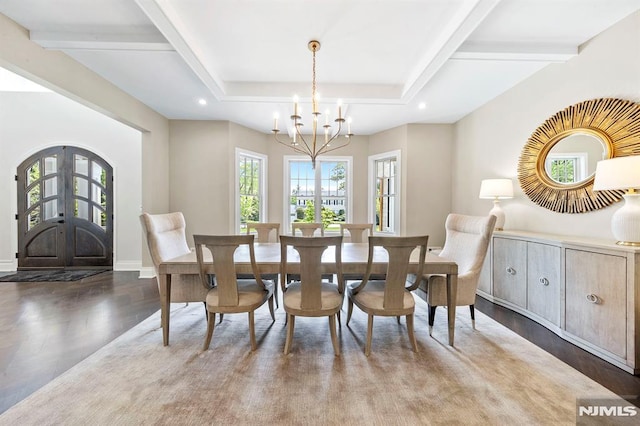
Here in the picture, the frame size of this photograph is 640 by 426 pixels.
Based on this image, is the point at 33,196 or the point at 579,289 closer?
the point at 579,289

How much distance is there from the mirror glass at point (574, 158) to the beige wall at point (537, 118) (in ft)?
1.16

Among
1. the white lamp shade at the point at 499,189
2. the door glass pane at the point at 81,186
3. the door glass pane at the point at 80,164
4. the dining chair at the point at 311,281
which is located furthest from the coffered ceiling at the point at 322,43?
the door glass pane at the point at 81,186

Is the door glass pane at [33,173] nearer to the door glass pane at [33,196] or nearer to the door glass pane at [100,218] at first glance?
the door glass pane at [33,196]

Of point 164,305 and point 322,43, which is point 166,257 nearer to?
point 164,305

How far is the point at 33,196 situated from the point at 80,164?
981 millimetres

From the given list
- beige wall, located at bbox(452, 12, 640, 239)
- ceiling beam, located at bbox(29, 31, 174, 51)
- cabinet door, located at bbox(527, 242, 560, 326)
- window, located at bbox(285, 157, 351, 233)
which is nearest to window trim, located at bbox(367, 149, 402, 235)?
window, located at bbox(285, 157, 351, 233)

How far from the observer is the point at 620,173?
73.4 inches

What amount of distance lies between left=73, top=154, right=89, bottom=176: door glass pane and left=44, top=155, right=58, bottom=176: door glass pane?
1.03 ft

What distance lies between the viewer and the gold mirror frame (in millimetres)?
2145

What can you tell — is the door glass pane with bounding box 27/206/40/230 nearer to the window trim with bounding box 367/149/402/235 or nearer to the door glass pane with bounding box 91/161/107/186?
the door glass pane with bounding box 91/161/107/186

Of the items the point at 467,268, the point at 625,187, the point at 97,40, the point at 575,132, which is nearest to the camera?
the point at 625,187

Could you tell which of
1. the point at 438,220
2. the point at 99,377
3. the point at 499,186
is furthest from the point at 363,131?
the point at 99,377

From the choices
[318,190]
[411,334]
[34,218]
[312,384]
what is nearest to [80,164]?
[34,218]

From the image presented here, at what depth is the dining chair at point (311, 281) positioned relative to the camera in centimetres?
182
